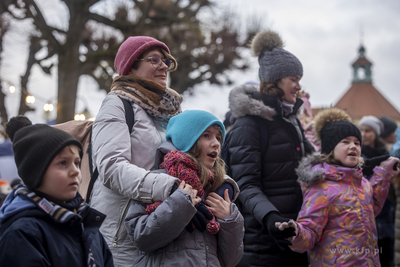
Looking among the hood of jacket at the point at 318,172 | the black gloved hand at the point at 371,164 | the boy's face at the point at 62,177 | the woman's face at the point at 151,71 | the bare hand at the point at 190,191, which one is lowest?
the black gloved hand at the point at 371,164

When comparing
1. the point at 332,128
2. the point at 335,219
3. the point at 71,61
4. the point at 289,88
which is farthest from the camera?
the point at 71,61

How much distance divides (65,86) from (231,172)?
8754 mm

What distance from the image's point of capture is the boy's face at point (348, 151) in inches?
130

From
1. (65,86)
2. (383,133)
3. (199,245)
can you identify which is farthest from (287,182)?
(65,86)

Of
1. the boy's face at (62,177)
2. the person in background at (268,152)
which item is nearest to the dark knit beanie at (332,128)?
the person in background at (268,152)

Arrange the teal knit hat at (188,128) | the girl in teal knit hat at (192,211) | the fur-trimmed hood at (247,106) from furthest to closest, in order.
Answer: the fur-trimmed hood at (247,106) < the teal knit hat at (188,128) < the girl in teal knit hat at (192,211)

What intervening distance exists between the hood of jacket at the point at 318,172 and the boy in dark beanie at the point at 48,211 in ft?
5.46

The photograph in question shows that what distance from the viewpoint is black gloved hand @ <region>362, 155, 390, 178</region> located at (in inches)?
142

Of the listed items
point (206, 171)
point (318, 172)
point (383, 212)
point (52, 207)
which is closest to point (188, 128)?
point (206, 171)

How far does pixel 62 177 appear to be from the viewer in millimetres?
1837

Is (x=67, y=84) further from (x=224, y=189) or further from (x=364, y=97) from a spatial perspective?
(x=364, y=97)

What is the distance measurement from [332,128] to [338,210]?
2.35 ft

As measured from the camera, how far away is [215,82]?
20000 mm

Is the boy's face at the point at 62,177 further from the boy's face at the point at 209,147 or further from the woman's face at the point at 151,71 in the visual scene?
the woman's face at the point at 151,71
